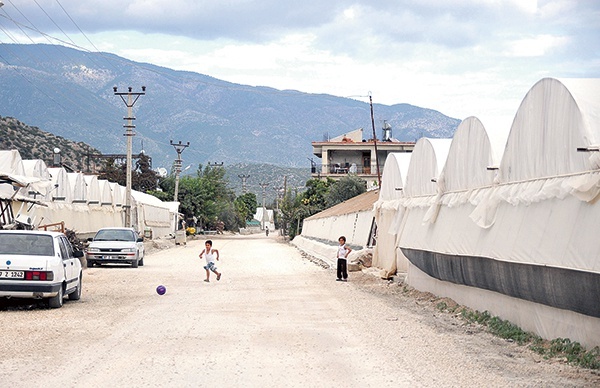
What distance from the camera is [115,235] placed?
120 ft

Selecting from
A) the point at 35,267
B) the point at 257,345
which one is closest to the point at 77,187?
the point at 35,267

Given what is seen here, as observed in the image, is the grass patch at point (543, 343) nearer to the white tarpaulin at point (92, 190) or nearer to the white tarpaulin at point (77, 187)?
the white tarpaulin at point (77, 187)

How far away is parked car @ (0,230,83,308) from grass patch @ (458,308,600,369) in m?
7.92

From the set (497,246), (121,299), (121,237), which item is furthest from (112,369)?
(121,237)

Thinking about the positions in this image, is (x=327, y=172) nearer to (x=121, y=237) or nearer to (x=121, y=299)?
(x=121, y=237)

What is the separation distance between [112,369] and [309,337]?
4.01 meters

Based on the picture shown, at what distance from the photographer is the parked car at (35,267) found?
16938mm

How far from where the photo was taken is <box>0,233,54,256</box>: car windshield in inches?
699

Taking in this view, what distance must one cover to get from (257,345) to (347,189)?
67288 millimetres

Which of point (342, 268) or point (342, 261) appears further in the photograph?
point (342, 268)

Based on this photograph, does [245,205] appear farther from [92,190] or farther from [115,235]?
[115,235]

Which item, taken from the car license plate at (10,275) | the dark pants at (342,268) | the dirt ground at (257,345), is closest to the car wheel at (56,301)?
the dirt ground at (257,345)

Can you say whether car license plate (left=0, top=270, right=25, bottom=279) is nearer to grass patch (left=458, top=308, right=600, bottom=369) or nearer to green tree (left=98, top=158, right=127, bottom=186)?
grass patch (left=458, top=308, right=600, bottom=369)

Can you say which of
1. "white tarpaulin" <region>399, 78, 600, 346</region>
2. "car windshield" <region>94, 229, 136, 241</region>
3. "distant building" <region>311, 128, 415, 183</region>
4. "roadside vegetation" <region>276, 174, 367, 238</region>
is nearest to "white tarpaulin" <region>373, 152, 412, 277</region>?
"white tarpaulin" <region>399, 78, 600, 346</region>
